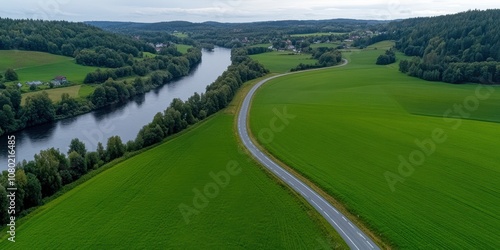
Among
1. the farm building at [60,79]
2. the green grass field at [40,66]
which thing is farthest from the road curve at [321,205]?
the green grass field at [40,66]

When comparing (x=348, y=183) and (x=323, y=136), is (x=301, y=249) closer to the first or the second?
(x=348, y=183)

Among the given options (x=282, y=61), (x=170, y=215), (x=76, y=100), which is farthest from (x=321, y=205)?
(x=282, y=61)

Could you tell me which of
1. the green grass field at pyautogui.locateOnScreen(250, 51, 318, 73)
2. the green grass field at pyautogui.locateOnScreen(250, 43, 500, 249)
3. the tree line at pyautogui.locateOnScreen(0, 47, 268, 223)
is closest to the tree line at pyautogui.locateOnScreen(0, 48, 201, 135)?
the tree line at pyautogui.locateOnScreen(0, 47, 268, 223)

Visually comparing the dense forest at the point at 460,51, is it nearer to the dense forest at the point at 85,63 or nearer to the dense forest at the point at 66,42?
the dense forest at the point at 85,63

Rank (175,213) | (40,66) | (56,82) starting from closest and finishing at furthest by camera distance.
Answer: (175,213) → (56,82) → (40,66)

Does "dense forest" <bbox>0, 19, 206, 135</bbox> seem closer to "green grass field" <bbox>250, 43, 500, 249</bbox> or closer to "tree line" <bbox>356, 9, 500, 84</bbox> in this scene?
"green grass field" <bbox>250, 43, 500, 249</bbox>

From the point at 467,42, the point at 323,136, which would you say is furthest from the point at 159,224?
the point at 467,42

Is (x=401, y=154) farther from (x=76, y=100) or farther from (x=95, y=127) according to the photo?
(x=76, y=100)
